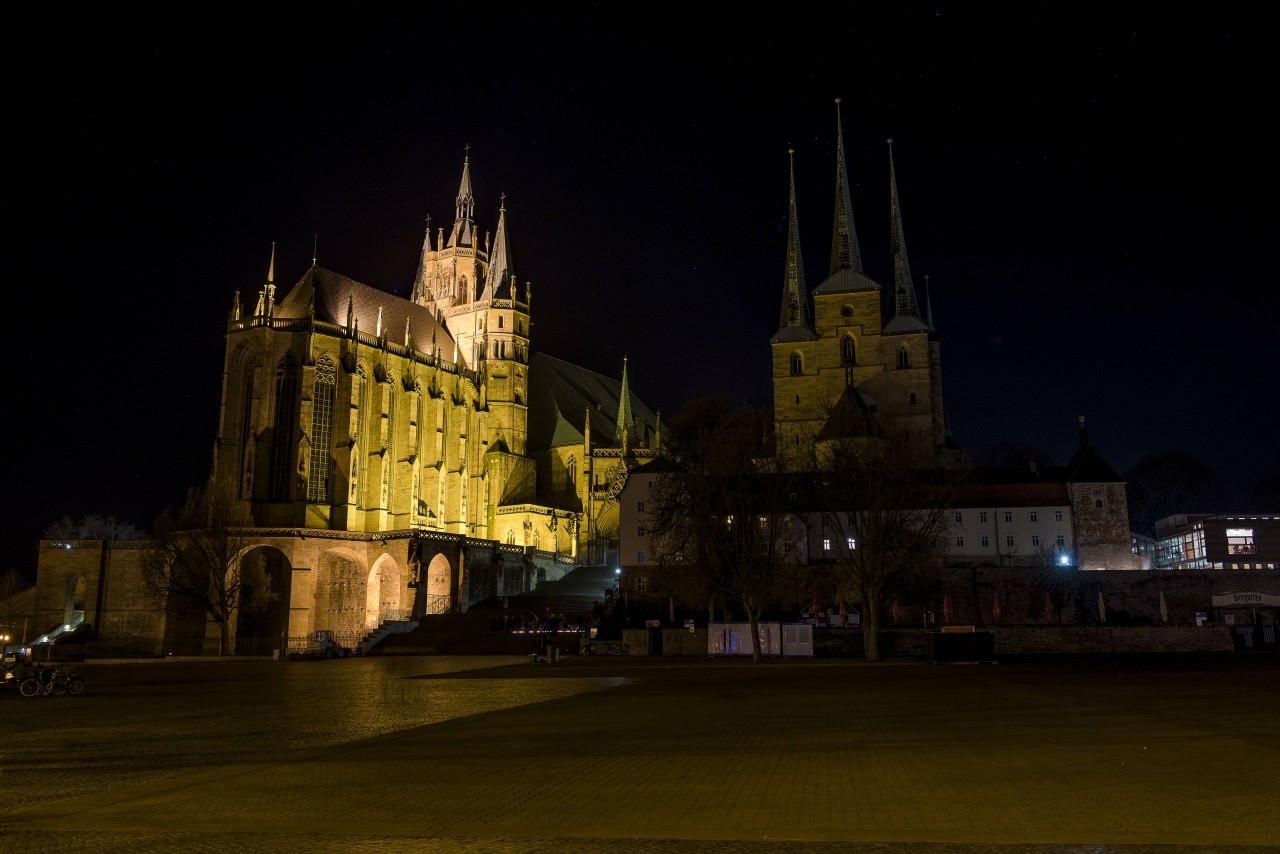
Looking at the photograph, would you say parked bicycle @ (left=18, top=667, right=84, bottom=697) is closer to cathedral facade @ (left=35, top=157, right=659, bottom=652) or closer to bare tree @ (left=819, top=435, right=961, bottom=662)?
bare tree @ (left=819, top=435, right=961, bottom=662)

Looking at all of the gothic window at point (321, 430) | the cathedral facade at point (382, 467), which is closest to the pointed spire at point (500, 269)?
the cathedral facade at point (382, 467)

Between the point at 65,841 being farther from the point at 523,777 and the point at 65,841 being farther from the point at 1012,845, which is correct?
the point at 1012,845

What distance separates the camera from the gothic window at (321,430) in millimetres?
69250

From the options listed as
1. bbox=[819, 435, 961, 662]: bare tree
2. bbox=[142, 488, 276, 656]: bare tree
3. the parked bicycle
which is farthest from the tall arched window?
the parked bicycle

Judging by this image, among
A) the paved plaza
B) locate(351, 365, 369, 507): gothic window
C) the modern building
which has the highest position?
locate(351, 365, 369, 507): gothic window

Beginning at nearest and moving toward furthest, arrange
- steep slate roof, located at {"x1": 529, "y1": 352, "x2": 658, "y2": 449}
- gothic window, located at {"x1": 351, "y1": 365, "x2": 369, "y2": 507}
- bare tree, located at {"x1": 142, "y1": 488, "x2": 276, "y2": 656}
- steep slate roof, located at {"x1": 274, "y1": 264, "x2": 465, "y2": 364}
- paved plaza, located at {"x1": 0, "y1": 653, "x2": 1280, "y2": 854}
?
1. paved plaza, located at {"x1": 0, "y1": 653, "x2": 1280, "y2": 854}
2. bare tree, located at {"x1": 142, "y1": 488, "x2": 276, "y2": 656}
3. gothic window, located at {"x1": 351, "y1": 365, "x2": 369, "y2": 507}
4. steep slate roof, located at {"x1": 274, "y1": 264, "x2": 465, "y2": 364}
5. steep slate roof, located at {"x1": 529, "y1": 352, "x2": 658, "y2": 449}

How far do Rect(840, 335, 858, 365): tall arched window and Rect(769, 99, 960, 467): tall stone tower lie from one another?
8 cm

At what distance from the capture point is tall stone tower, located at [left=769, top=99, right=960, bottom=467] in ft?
248

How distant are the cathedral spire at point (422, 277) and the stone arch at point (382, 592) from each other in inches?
1278

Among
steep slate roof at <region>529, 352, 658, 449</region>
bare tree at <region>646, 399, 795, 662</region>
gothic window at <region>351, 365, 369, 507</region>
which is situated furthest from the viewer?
steep slate roof at <region>529, 352, 658, 449</region>

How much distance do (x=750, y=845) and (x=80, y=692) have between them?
23490 mm

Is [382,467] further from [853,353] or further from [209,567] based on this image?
[853,353]

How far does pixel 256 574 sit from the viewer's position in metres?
64.2

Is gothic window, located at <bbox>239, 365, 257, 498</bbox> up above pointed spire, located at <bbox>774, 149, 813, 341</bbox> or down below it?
below
